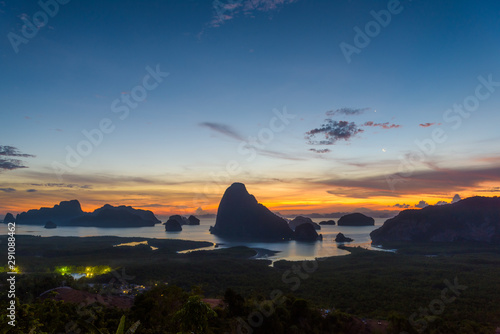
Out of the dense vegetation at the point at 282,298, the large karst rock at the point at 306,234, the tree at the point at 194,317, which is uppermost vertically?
the tree at the point at 194,317

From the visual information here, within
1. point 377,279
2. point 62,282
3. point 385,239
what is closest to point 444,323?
point 377,279

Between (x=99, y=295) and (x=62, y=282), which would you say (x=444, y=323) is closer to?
(x=99, y=295)

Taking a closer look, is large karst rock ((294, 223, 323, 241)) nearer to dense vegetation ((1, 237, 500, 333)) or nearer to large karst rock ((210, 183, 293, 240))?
large karst rock ((210, 183, 293, 240))

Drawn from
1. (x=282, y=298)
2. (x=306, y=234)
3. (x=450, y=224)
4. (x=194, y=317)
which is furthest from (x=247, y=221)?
(x=194, y=317)

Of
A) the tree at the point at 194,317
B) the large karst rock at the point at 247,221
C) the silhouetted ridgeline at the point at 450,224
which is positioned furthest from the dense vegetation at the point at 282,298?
the large karst rock at the point at 247,221

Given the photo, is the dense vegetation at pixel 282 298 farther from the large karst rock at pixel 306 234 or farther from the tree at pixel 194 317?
the large karst rock at pixel 306 234

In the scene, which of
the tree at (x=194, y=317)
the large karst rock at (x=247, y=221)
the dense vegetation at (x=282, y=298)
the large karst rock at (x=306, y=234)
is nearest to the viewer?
the tree at (x=194, y=317)

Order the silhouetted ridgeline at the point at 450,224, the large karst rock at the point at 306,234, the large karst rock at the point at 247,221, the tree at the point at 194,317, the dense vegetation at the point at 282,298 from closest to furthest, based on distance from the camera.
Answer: the tree at the point at 194,317 < the dense vegetation at the point at 282,298 < the silhouetted ridgeline at the point at 450,224 < the large karst rock at the point at 306,234 < the large karst rock at the point at 247,221
